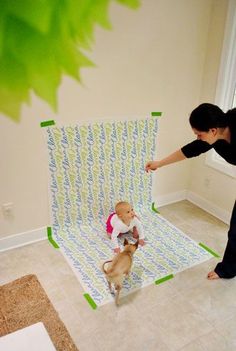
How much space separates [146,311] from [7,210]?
1143 millimetres

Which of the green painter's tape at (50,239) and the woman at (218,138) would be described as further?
the green painter's tape at (50,239)

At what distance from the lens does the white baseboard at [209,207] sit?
104 inches

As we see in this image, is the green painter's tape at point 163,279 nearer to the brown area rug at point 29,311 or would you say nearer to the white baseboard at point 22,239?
the brown area rug at point 29,311

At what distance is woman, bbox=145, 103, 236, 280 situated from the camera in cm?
147

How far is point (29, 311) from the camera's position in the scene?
5.66 feet

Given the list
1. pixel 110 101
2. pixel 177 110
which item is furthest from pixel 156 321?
pixel 177 110

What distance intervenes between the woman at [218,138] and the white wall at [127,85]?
0.68 metres

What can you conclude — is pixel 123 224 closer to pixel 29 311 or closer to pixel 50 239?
pixel 50 239

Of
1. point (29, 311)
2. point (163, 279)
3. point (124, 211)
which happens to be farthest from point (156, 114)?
point (29, 311)

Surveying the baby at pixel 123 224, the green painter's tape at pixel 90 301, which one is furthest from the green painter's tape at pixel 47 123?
the green painter's tape at pixel 90 301

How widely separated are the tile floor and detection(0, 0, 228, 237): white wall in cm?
37

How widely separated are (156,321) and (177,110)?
1.66m

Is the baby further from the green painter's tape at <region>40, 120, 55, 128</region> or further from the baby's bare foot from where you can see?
the green painter's tape at <region>40, 120, 55, 128</region>

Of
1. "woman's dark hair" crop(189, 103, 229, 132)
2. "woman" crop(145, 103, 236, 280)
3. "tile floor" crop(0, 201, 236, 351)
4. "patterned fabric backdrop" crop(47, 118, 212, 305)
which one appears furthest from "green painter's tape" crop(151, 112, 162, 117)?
"tile floor" crop(0, 201, 236, 351)
